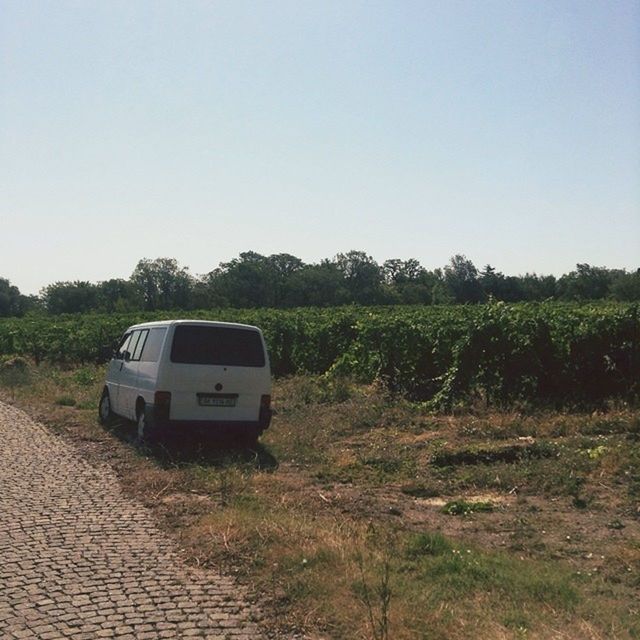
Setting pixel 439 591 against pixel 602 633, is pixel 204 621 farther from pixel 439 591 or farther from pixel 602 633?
pixel 602 633

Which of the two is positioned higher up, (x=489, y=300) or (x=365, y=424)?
(x=489, y=300)

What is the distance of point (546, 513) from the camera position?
723 cm

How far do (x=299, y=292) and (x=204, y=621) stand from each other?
371ft

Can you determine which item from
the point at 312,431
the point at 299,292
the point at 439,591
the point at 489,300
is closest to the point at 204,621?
the point at 439,591

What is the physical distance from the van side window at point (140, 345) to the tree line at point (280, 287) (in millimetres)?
84637

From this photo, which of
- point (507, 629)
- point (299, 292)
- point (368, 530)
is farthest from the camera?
point (299, 292)

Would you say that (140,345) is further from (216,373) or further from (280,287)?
(280,287)

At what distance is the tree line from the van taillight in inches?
3389

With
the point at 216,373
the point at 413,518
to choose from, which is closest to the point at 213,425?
the point at 216,373

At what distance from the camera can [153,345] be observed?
11336 mm

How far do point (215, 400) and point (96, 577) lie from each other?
5425mm

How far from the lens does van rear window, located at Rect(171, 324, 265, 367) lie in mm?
10742

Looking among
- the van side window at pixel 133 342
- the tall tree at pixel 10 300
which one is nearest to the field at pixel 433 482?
the van side window at pixel 133 342

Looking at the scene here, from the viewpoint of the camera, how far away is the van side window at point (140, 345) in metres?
12.0
